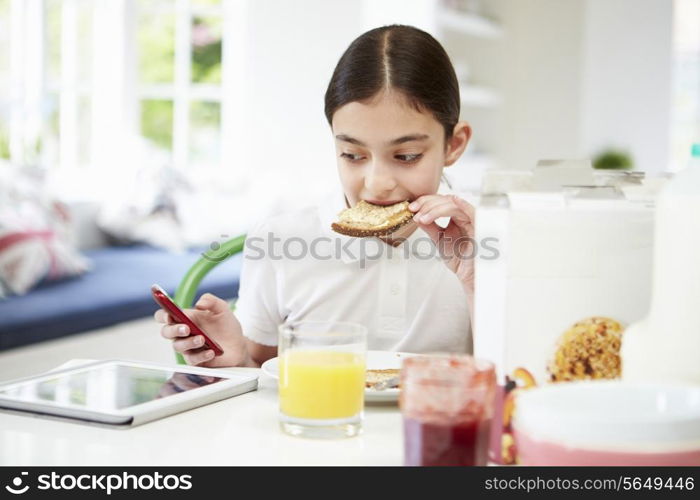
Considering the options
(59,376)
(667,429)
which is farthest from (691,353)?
(59,376)

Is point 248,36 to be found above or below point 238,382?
above

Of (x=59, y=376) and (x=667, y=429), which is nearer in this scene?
A: (x=667, y=429)

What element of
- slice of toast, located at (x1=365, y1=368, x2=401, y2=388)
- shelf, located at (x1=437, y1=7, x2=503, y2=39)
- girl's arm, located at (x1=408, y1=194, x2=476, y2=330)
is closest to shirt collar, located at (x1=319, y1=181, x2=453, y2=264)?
girl's arm, located at (x1=408, y1=194, x2=476, y2=330)

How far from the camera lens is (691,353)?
0.81m

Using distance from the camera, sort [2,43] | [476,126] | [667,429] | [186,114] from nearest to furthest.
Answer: [667,429] → [2,43] → [186,114] → [476,126]

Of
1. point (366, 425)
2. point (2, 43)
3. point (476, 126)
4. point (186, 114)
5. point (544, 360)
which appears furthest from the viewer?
point (476, 126)

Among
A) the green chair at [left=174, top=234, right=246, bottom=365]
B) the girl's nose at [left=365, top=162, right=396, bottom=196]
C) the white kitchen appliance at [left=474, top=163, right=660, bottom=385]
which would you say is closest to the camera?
the white kitchen appliance at [left=474, top=163, right=660, bottom=385]

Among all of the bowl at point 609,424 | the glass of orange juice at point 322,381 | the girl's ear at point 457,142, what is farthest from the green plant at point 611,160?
the bowl at point 609,424

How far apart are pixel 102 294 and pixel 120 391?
2.21 meters

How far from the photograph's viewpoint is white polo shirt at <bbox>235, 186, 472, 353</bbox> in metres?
1.70

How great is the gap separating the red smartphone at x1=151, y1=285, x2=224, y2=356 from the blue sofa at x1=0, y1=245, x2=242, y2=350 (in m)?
1.60

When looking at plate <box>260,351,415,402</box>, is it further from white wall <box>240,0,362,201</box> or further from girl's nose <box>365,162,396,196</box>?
white wall <box>240,0,362,201</box>
